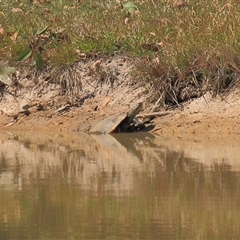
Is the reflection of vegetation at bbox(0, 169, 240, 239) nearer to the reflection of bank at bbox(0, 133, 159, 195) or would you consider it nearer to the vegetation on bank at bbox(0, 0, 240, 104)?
the reflection of bank at bbox(0, 133, 159, 195)

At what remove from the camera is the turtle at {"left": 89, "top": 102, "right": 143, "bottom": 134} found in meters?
8.13

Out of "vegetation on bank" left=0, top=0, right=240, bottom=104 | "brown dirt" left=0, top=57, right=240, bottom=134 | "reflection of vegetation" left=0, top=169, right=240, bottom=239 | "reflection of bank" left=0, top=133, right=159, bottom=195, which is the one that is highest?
"vegetation on bank" left=0, top=0, right=240, bottom=104

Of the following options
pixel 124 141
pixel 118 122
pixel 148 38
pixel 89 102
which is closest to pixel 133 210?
pixel 124 141

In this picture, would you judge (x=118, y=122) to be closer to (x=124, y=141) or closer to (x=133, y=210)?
(x=124, y=141)

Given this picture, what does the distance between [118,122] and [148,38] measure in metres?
1.11

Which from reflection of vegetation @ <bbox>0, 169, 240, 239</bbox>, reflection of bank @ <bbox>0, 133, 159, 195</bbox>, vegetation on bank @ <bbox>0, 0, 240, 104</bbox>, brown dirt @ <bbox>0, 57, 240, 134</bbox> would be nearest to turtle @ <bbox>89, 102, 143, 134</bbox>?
reflection of bank @ <bbox>0, 133, 159, 195</bbox>

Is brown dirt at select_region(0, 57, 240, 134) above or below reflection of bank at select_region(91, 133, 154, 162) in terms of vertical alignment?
above

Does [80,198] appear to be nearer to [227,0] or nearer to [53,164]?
[53,164]

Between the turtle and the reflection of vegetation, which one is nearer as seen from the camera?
the reflection of vegetation

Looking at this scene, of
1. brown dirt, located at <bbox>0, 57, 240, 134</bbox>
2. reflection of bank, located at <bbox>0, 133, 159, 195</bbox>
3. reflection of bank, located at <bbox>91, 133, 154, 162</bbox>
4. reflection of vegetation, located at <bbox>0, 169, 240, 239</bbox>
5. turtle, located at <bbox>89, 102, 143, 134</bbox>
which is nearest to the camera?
reflection of vegetation, located at <bbox>0, 169, 240, 239</bbox>

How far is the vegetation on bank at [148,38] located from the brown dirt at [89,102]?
14 centimetres

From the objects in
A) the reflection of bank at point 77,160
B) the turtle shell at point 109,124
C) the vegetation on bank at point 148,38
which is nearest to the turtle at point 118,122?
the turtle shell at point 109,124

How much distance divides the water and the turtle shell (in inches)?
18.3

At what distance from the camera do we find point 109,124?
26.8 ft
